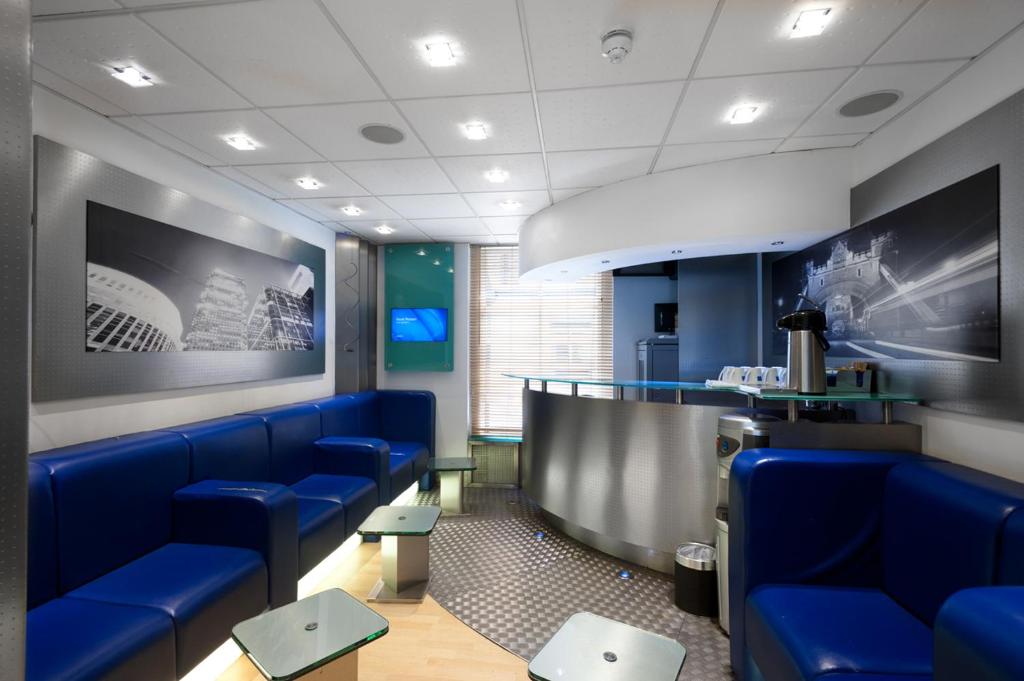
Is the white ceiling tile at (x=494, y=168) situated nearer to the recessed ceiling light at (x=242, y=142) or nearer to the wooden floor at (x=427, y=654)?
the recessed ceiling light at (x=242, y=142)

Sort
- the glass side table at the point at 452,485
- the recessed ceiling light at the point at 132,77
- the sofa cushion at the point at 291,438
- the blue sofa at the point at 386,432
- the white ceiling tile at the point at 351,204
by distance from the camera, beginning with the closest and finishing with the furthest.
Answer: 1. the recessed ceiling light at the point at 132,77
2. the sofa cushion at the point at 291,438
3. the blue sofa at the point at 386,432
4. the white ceiling tile at the point at 351,204
5. the glass side table at the point at 452,485

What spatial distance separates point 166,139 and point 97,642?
285 cm

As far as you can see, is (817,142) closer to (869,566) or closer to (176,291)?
(869,566)

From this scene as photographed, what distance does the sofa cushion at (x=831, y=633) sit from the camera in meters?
1.53

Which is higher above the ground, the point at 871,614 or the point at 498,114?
the point at 498,114

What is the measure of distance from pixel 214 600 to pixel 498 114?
113 inches

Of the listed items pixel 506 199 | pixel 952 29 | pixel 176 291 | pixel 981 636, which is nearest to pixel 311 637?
pixel 981 636

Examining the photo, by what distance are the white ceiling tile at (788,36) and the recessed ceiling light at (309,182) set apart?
2.95m

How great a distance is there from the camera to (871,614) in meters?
1.83

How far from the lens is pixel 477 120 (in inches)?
110

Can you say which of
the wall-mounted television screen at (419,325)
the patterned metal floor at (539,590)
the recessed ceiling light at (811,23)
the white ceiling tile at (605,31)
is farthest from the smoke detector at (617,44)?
the wall-mounted television screen at (419,325)

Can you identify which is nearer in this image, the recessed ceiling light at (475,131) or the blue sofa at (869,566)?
the blue sofa at (869,566)

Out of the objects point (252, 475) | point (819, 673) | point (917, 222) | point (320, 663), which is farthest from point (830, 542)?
point (252, 475)

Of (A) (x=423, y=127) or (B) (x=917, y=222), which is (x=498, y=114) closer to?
(A) (x=423, y=127)
